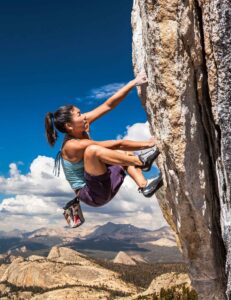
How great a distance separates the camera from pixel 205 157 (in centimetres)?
856

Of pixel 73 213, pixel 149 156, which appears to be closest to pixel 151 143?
pixel 149 156

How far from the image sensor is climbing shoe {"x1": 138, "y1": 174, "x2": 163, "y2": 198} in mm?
9266

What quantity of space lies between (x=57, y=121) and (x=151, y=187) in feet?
8.60

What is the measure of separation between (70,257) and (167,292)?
129m

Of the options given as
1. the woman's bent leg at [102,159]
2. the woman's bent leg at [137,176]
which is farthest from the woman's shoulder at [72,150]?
the woman's bent leg at [137,176]

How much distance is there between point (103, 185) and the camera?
9.75 m

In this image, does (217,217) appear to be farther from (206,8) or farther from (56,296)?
(56,296)

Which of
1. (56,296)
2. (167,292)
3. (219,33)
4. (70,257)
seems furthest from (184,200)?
(70,257)

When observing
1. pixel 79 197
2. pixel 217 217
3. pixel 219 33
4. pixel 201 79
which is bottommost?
pixel 217 217

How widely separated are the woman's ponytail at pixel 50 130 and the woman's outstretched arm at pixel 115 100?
846 millimetres

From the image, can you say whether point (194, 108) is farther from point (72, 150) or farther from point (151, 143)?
point (72, 150)

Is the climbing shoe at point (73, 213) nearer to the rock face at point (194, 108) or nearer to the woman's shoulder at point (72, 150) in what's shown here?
the woman's shoulder at point (72, 150)

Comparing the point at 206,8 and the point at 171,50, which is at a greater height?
the point at 206,8

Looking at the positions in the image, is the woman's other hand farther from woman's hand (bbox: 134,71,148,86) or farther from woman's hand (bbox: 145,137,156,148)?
woman's hand (bbox: 145,137,156,148)
